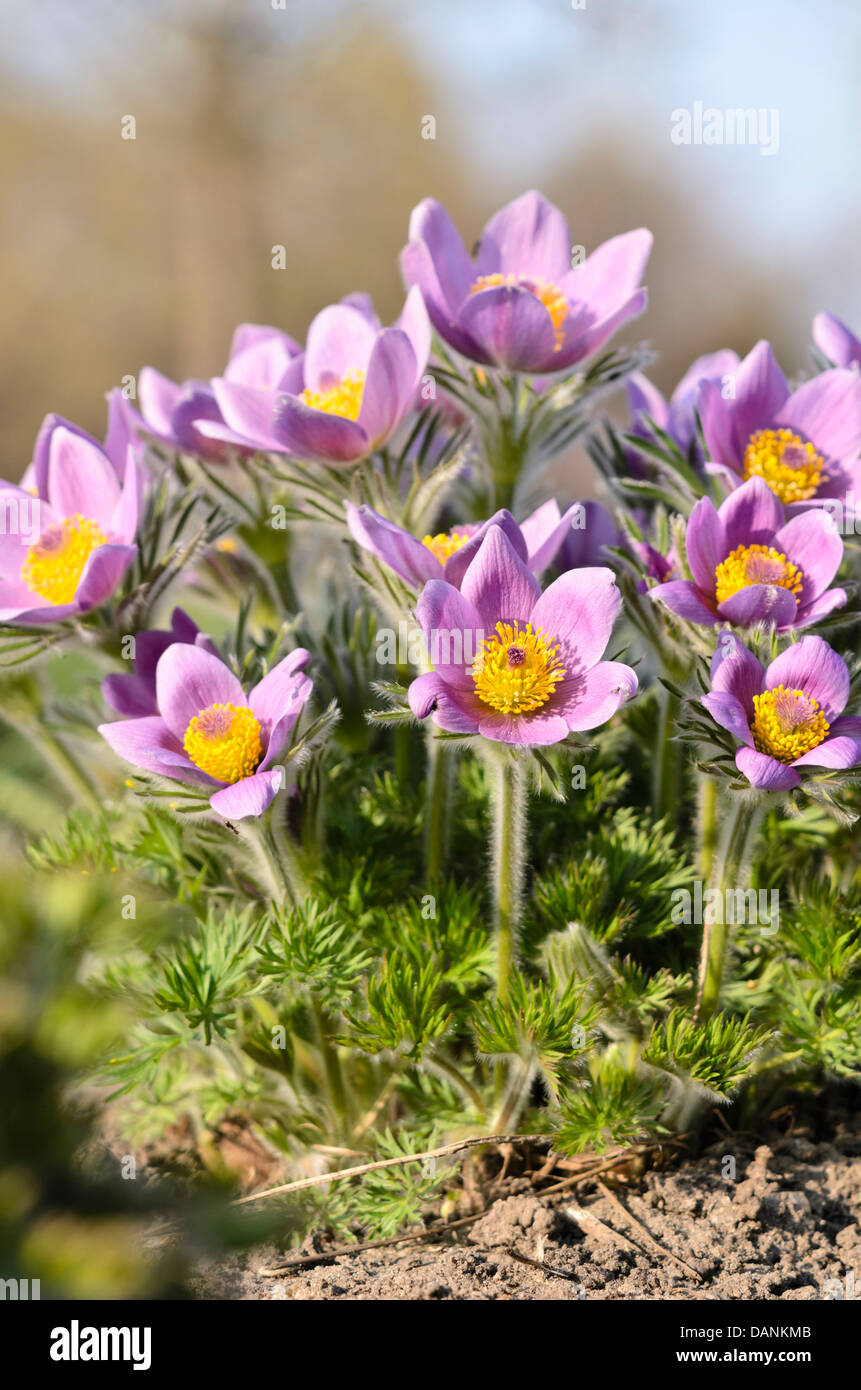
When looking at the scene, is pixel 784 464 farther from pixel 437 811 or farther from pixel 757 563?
pixel 437 811

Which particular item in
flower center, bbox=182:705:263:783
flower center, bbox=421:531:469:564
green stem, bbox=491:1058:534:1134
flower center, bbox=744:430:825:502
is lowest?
green stem, bbox=491:1058:534:1134

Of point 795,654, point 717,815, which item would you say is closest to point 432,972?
point 717,815

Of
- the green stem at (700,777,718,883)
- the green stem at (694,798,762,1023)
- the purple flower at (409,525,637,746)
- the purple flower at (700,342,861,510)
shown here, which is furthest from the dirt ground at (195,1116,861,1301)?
the purple flower at (700,342,861,510)

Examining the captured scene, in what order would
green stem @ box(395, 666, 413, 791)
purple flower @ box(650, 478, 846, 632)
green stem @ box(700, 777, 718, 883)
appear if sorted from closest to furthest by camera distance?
purple flower @ box(650, 478, 846, 632), green stem @ box(700, 777, 718, 883), green stem @ box(395, 666, 413, 791)

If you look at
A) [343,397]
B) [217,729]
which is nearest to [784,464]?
[343,397]

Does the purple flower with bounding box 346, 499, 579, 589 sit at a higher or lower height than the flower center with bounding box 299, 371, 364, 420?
lower

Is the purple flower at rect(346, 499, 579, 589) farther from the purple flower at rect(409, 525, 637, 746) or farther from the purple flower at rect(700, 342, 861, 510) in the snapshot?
the purple flower at rect(700, 342, 861, 510)

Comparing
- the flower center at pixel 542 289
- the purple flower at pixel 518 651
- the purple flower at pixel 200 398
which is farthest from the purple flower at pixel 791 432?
the purple flower at pixel 200 398

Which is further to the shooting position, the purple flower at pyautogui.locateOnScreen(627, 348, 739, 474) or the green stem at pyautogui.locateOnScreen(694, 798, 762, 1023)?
the purple flower at pyautogui.locateOnScreen(627, 348, 739, 474)
